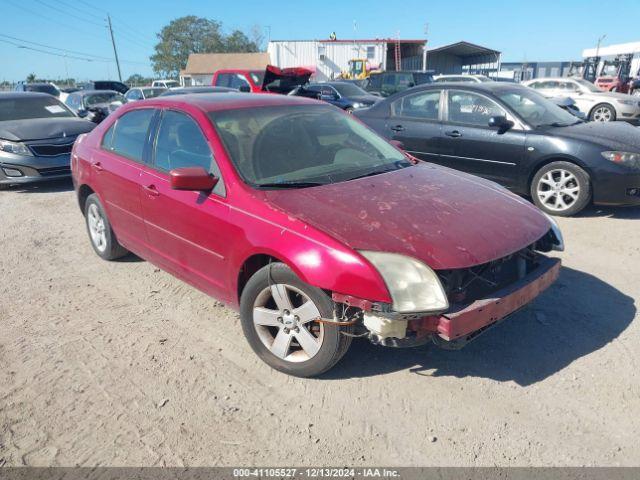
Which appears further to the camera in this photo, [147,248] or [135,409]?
[147,248]

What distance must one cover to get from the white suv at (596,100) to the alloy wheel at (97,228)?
1440 cm

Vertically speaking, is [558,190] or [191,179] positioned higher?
[191,179]

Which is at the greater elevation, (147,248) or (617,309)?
(147,248)

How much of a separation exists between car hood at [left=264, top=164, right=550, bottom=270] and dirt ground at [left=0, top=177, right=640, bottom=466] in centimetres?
81

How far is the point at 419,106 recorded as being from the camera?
23.6ft

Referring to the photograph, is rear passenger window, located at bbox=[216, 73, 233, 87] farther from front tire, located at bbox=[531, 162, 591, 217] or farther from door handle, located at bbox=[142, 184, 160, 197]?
door handle, located at bbox=[142, 184, 160, 197]

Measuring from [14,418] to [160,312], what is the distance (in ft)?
4.30

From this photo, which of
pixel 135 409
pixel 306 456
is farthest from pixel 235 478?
pixel 135 409

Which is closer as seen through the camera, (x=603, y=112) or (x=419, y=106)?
(x=419, y=106)

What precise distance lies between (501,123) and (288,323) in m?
4.62

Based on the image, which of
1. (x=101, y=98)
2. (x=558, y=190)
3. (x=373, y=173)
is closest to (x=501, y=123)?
(x=558, y=190)

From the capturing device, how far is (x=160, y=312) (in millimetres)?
3836

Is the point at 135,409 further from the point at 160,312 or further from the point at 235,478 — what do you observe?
the point at 160,312

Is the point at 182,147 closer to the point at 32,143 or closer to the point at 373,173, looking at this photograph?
the point at 373,173
